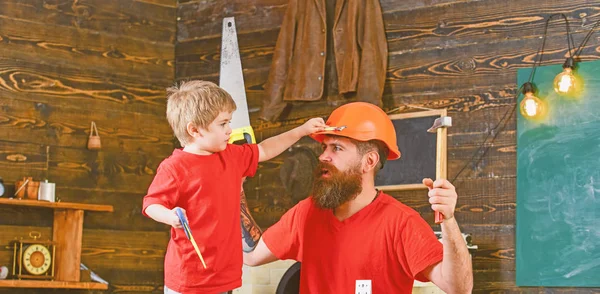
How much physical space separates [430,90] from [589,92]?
2.87 feet

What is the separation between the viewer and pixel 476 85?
5.36 meters

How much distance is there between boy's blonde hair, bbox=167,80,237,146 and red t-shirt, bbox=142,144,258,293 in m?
0.11

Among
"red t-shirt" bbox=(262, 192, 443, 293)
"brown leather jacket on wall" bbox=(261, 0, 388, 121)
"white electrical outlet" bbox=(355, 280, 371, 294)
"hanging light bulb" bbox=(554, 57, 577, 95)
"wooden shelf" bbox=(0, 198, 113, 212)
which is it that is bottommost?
"white electrical outlet" bbox=(355, 280, 371, 294)

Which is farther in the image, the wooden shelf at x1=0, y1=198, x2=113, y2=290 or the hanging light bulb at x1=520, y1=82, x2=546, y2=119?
the wooden shelf at x1=0, y1=198, x2=113, y2=290

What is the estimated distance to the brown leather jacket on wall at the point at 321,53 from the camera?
5.56 metres

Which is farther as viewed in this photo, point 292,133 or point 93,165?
point 93,165

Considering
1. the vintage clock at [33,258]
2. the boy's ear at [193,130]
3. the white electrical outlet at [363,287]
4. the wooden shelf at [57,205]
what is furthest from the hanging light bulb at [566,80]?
the vintage clock at [33,258]

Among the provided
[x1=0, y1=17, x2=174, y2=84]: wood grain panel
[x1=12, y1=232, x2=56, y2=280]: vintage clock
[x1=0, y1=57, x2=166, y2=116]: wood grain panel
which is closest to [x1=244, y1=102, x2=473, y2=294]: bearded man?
[x1=12, y1=232, x2=56, y2=280]: vintage clock

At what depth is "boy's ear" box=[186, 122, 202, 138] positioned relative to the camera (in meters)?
3.48

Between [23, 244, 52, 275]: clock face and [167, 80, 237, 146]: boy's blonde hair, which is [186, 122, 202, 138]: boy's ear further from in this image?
[23, 244, 52, 275]: clock face

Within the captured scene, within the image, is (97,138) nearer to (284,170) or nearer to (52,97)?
(52,97)

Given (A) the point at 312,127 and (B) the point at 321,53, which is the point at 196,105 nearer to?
(A) the point at 312,127

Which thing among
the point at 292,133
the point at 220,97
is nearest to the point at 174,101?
the point at 220,97

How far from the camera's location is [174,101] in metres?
3.53
